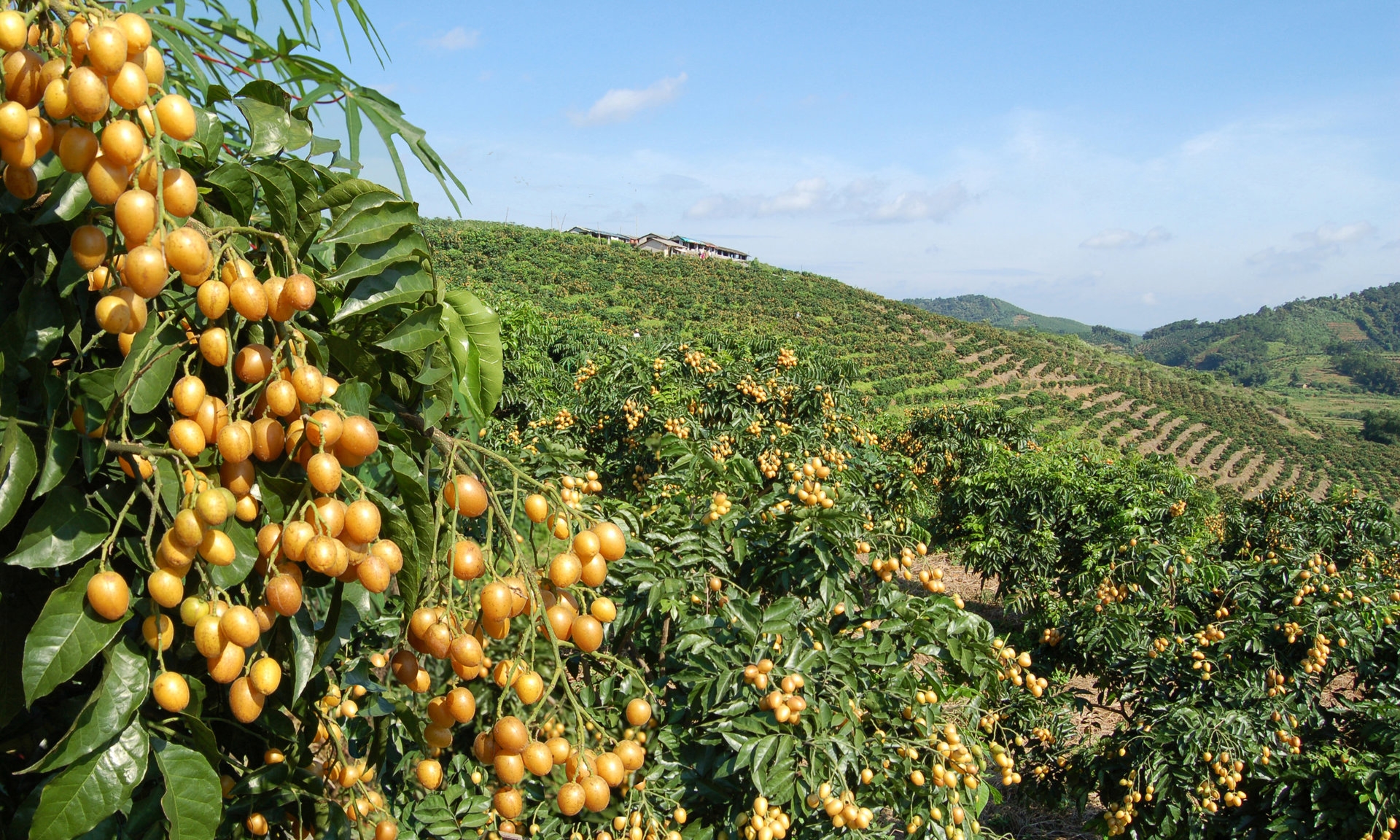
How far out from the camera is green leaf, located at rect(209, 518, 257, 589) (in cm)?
80

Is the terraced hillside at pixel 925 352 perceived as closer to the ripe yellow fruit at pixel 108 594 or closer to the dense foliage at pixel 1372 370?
the dense foliage at pixel 1372 370

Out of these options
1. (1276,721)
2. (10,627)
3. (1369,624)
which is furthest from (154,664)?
(1369,624)

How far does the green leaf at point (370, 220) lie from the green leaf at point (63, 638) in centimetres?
43

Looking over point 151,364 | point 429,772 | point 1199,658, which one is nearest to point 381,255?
point 151,364

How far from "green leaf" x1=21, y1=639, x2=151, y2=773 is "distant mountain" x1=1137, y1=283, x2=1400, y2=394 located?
98.0m

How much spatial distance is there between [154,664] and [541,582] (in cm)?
45

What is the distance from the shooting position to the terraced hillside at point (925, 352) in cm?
4138

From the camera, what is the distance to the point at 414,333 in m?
0.95

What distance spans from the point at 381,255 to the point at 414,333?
4.0 inches

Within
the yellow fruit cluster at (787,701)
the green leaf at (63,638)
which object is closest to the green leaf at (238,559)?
the green leaf at (63,638)

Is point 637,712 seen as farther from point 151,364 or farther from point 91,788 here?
point 151,364

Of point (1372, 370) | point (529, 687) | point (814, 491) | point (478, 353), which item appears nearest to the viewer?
point (529, 687)

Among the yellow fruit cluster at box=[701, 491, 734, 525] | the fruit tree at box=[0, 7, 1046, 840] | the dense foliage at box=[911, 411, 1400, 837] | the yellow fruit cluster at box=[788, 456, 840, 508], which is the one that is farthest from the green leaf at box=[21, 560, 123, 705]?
the dense foliage at box=[911, 411, 1400, 837]

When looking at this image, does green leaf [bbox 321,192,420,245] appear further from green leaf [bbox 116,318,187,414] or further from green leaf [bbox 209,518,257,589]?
green leaf [bbox 209,518,257,589]
